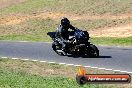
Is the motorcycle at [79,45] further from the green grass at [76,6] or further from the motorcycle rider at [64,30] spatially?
the green grass at [76,6]

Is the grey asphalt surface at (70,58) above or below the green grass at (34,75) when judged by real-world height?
below

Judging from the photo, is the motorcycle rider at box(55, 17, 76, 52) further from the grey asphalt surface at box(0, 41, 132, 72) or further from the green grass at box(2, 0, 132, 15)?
the green grass at box(2, 0, 132, 15)

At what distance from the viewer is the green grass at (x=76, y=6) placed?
4350 centimetres

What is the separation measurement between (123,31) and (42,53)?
568 inches

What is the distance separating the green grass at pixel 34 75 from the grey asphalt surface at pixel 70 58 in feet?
4.40

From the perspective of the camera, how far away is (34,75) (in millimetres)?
15203

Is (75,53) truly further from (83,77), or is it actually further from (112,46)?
(83,77)

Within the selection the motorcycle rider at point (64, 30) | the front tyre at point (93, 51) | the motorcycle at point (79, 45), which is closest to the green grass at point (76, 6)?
the motorcycle rider at point (64, 30)

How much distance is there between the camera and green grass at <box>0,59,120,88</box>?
42.6 ft

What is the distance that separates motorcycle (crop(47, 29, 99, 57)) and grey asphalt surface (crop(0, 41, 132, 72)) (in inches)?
17.6

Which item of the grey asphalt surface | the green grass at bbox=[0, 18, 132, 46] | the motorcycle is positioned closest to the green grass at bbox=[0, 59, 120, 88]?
the grey asphalt surface

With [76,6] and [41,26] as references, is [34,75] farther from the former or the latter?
[76,6]

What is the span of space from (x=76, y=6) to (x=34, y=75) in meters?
32.0

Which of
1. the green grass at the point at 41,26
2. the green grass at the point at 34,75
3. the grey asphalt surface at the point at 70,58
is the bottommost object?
the green grass at the point at 41,26
